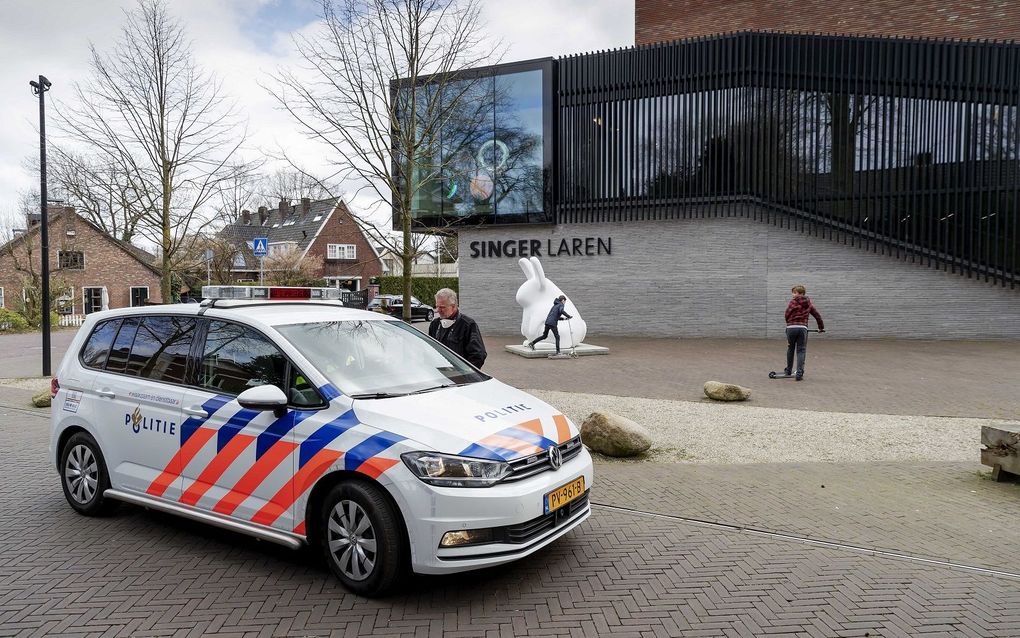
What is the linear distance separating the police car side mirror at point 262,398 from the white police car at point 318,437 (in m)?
0.01

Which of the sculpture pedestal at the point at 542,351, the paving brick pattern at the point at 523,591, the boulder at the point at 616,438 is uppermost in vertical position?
the sculpture pedestal at the point at 542,351

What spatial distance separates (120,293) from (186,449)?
45746mm

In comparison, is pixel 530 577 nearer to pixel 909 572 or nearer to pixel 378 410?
pixel 378 410

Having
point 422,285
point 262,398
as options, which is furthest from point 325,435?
point 422,285

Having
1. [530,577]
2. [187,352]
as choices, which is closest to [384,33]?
[187,352]

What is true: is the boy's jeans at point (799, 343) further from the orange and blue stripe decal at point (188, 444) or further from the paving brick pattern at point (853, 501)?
the orange and blue stripe decal at point (188, 444)

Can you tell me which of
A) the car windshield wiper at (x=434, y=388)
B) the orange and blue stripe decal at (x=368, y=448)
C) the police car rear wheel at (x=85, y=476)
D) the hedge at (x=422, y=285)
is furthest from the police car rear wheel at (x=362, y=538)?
the hedge at (x=422, y=285)

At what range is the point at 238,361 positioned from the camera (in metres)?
4.32

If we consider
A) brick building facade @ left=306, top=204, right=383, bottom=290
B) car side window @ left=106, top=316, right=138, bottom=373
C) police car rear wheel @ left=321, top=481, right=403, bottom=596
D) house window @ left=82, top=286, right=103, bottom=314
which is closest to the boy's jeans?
police car rear wheel @ left=321, top=481, right=403, bottom=596

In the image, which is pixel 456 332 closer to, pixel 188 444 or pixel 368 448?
pixel 188 444

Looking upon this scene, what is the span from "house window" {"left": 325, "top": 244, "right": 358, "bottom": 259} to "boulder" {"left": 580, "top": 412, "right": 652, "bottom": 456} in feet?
137

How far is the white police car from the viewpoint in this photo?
355 cm

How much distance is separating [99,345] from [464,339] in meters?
2.99

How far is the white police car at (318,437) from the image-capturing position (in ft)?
11.6
